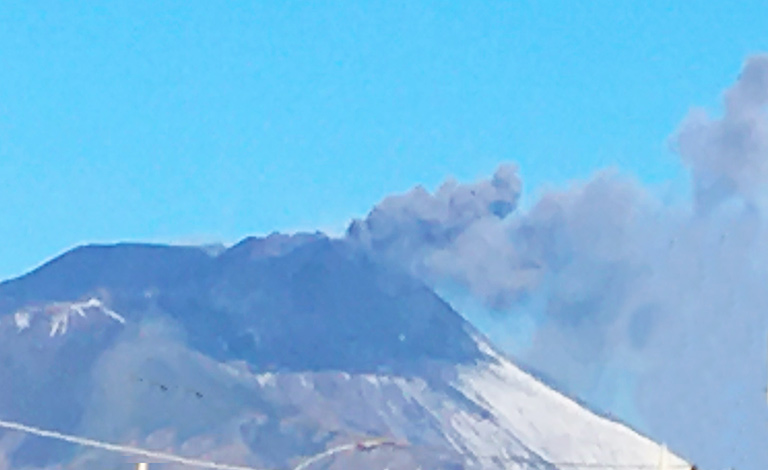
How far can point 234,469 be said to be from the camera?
3647 centimetres

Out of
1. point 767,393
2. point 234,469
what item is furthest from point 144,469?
point 767,393

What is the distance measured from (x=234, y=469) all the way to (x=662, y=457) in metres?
8.90

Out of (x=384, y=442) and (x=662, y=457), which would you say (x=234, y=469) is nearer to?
(x=384, y=442)

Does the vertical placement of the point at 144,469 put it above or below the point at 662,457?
above

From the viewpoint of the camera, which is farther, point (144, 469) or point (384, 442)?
point (384, 442)

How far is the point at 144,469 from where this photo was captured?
32625 millimetres

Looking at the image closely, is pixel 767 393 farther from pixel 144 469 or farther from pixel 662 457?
pixel 144 469

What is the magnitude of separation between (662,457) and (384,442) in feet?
19.2

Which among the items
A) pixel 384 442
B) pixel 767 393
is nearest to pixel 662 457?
pixel 767 393

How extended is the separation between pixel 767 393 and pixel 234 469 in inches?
440

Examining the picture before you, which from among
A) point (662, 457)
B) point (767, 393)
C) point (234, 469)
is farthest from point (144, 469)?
point (767, 393)

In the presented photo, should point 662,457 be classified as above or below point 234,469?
below

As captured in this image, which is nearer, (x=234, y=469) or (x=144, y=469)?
(x=144, y=469)

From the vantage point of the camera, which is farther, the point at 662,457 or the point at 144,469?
the point at 662,457
